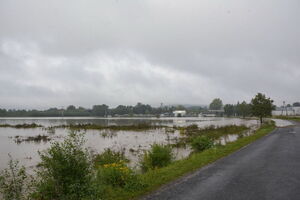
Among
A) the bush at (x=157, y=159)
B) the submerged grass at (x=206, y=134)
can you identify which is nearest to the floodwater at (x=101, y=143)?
the submerged grass at (x=206, y=134)

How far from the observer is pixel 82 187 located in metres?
6.76

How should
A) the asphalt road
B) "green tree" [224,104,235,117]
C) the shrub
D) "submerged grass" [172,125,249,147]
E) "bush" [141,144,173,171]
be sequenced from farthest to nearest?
"green tree" [224,104,235,117], "submerged grass" [172,125,249,147], "bush" [141,144,173,171], the shrub, the asphalt road

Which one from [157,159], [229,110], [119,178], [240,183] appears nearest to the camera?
[240,183]

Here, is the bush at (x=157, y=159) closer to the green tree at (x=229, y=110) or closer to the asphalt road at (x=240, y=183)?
the asphalt road at (x=240, y=183)

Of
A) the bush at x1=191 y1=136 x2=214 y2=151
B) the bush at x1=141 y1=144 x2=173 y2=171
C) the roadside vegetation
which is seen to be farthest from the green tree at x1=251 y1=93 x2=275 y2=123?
Result: the roadside vegetation

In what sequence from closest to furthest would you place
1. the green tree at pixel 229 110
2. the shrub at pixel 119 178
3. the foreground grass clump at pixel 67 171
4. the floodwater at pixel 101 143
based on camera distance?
the foreground grass clump at pixel 67 171 → the shrub at pixel 119 178 → the floodwater at pixel 101 143 → the green tree at pixel 229 110

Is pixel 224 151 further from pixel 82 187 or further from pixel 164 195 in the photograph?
pixel 82 187

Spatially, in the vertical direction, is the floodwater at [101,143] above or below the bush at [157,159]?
below

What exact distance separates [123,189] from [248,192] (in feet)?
12.1

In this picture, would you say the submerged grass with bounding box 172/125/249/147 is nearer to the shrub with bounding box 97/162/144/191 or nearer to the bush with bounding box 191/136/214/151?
the bush with bounding box 191/136/214/151

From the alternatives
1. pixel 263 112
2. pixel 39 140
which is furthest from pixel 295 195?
pixel 263 112

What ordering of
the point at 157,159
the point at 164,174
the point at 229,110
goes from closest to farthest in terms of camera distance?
the point at 164,174, the point at 157,159, the point at 229,110

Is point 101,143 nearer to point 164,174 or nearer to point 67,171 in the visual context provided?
point 164,174

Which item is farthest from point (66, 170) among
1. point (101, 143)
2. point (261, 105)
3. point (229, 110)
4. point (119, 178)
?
point (229, 110)
